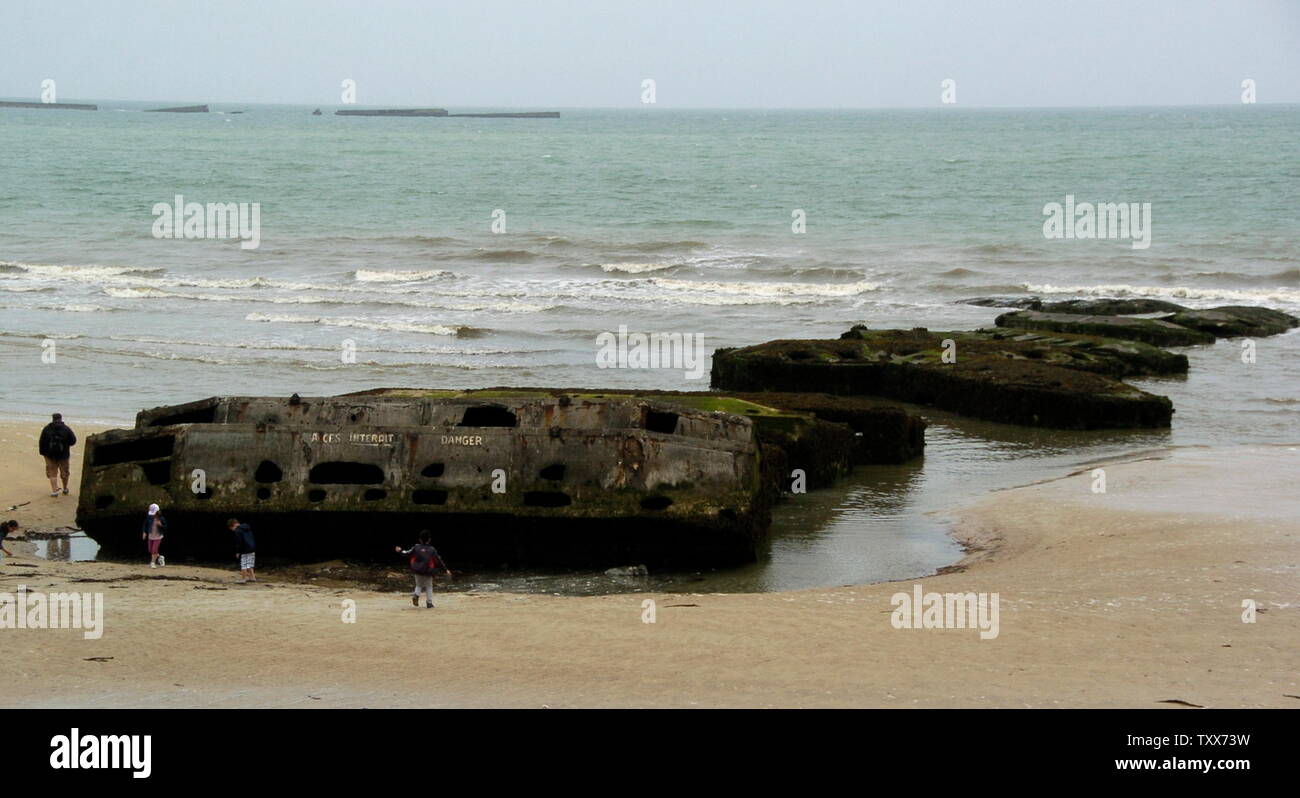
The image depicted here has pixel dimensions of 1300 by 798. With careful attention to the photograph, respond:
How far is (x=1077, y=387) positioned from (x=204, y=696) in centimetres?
1608

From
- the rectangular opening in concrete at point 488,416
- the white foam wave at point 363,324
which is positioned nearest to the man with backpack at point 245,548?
the rectangular opening in concrete at point 488,416

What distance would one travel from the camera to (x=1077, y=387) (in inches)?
885

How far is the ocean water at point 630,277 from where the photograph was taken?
70.7ft

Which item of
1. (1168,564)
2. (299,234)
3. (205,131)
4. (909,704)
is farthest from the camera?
(205,131)

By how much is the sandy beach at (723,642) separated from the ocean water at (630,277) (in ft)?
5.82

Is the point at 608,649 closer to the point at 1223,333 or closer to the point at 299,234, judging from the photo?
the point at 1223,333

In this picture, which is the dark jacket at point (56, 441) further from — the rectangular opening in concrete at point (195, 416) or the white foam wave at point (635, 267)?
the white foam wave at point (635, 267)

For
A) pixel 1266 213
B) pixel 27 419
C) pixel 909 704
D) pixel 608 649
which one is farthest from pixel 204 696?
pixel 1266 213

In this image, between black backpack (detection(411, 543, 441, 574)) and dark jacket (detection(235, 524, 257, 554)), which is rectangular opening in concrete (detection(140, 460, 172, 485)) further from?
black backpack (detection(411, 543, 441, 574))

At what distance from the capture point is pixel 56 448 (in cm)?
1728

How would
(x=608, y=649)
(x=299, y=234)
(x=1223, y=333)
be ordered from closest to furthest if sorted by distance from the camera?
(x=608, y=649) → (x=1223, y=333) → (x=299, y=234)

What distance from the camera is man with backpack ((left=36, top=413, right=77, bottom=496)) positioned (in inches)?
680

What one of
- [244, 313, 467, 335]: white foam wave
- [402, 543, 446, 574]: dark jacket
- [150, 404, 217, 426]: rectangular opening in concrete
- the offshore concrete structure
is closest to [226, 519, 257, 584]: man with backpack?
the offshore concrete structure

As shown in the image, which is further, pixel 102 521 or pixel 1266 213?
pixel 1266 213
